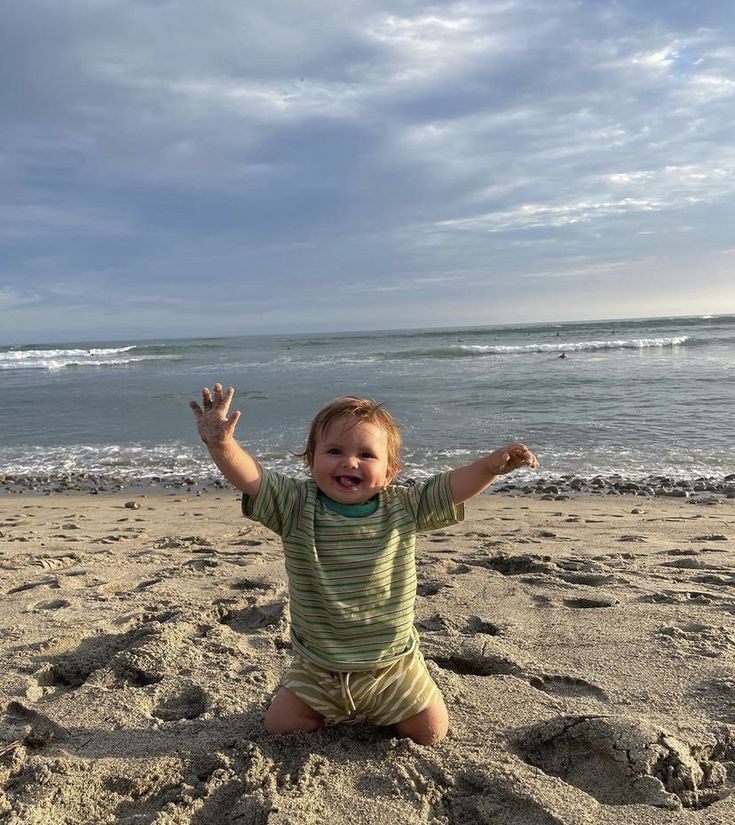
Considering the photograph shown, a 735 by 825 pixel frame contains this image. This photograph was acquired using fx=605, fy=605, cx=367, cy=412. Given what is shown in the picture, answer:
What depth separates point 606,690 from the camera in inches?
101

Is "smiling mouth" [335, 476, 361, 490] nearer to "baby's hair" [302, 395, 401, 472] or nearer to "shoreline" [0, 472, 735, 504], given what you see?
"baby's hair" [302, 395, 401, 472]

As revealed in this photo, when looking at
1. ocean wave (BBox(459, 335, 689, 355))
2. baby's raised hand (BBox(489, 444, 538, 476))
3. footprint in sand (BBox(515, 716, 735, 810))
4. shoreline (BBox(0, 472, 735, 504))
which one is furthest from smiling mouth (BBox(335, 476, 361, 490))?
ocean wave (BBox(459, 335, 689, 355))

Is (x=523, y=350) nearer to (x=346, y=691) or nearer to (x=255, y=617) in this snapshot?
(x=255, y=617)

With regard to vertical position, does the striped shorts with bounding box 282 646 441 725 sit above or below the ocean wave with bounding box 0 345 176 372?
below

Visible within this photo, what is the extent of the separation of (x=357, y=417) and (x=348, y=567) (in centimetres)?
57

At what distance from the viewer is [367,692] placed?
2.27 meters

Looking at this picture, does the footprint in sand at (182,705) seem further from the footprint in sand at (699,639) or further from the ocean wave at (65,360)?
the ocean wave at (65,360)

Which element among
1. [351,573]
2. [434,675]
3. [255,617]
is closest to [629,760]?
[434,675]

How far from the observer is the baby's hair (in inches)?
90.5

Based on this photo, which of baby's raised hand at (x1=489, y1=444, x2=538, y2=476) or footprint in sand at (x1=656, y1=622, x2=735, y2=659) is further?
footprint in sand at (x1=656, y1=622, x2=735, y2=659)

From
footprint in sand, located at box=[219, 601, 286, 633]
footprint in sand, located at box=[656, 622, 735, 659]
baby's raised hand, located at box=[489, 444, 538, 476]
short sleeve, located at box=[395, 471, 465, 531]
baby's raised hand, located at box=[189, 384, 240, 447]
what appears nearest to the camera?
baby's raised hand, located at box=[189, 384, 240, 447]

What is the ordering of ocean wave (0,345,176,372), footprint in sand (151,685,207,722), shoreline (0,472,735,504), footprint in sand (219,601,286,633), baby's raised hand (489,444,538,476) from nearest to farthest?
1. baby's raised hand (489,444,538,476)
2. footprint in sand (151,685,207,722)
3. footprint in sand (219,601,286,633)
4. shoreline (0,472,735,504)
5. ocean wave (0,345,176,372)

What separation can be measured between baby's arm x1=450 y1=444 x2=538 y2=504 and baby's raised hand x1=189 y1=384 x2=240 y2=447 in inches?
33.2

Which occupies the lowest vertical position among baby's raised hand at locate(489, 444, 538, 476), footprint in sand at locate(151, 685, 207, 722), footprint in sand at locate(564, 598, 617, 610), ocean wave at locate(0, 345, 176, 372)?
footprint in sand at locate(564, 598, 617, 610)
